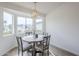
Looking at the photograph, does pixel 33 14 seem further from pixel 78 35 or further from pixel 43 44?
pixel 78 35

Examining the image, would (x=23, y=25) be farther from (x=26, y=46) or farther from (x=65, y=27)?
(x=65, y=27)

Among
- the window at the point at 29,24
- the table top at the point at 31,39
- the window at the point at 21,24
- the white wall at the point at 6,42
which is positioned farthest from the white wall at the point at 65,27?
the white wall at the point at 6,42

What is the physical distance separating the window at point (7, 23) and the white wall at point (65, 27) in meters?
1.04

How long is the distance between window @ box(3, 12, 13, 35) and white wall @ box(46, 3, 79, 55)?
40.8 inches

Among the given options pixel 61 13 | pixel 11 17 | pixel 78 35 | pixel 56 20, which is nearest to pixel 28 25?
pixel 11 17

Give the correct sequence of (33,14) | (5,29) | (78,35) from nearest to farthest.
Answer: (33,14) < (5,29) < (78,35)

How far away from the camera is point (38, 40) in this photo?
278 cm

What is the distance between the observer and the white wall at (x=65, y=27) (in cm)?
275

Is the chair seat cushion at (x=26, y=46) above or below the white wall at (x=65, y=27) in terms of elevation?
below

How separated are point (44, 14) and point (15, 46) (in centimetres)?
120

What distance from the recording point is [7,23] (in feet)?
8.77

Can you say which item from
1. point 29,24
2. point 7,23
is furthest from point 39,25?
point 7,23

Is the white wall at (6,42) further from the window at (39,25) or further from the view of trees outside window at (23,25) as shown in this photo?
the window at (39,25)

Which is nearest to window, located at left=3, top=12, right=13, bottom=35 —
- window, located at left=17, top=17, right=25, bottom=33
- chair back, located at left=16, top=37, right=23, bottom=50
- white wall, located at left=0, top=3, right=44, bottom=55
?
white wall, located at left=0, top=3, right=44, bottom=55
